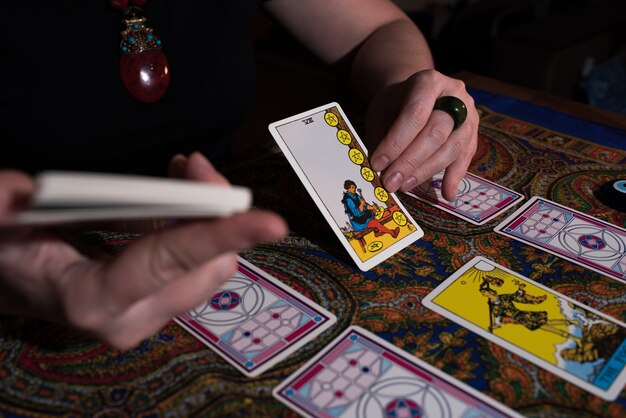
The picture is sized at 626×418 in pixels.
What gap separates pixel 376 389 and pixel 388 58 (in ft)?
2.56

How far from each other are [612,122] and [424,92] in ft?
1.88

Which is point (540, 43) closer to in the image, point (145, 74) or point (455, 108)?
point (455, 108)

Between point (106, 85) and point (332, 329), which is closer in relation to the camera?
point (332, 329)

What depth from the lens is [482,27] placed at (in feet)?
9.18

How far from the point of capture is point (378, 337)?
674 millimetres

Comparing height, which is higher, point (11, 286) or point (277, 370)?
point (11, 286)

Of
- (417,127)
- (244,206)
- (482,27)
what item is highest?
(244,206)

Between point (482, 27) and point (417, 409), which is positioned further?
point (482, 27)

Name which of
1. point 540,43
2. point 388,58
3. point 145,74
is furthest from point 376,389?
point 540,43

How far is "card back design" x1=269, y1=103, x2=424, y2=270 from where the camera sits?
0.81 meters

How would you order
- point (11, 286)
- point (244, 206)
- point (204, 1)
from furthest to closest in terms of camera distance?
point (204, 1) → point (11, 286) → point (244, 206)

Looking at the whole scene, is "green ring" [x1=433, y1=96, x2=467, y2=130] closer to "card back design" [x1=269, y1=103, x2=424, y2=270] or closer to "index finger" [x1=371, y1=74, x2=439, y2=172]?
"index finger" [x1=371, y1=74, x2=439, y2=172]

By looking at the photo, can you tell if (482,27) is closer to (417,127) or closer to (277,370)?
(417,127)

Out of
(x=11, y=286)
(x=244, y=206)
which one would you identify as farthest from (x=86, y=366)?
(x=244, y=206)
